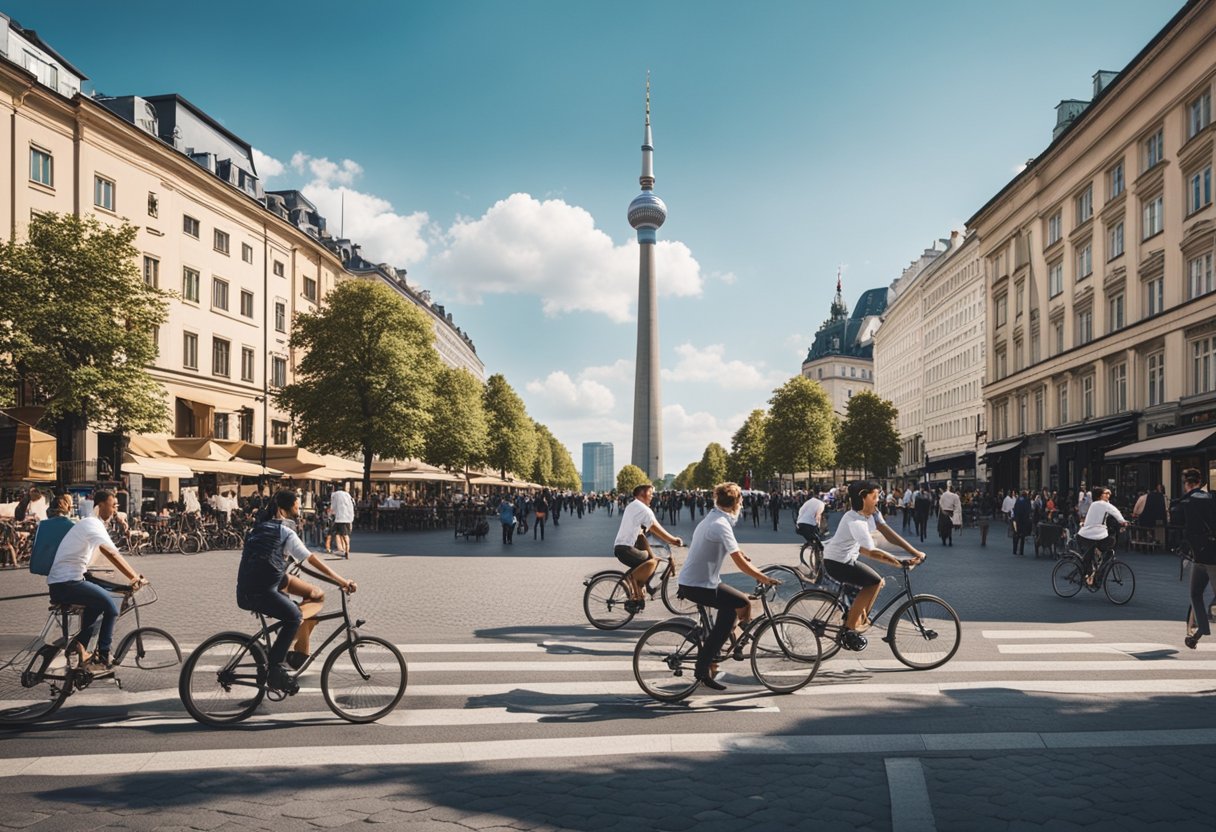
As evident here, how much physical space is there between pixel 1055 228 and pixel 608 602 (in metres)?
41.6

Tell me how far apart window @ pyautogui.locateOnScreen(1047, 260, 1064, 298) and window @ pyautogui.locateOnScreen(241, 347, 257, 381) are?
41.3 metres

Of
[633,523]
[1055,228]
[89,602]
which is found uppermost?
[1055,228]

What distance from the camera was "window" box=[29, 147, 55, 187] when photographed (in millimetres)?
34531

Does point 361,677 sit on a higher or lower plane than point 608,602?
higher

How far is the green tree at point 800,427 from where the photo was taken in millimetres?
82938

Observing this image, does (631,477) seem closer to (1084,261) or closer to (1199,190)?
(1084,261)

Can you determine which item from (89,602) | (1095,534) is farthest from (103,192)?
(1095,534)

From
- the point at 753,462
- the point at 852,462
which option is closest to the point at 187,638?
the point at 852,462

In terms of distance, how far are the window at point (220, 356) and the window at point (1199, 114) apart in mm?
42555

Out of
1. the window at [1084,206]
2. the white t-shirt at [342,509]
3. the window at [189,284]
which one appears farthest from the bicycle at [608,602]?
the window at [189,284]

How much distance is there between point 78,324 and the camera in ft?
90.7

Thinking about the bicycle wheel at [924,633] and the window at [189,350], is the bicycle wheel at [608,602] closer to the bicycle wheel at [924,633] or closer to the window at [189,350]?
the bicycle wheel at [924,633]

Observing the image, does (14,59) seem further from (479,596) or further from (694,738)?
(694,738)

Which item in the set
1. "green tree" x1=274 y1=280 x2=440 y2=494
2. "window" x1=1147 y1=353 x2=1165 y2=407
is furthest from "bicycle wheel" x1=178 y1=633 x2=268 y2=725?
"green tree" x1=274 y1=280 x2=440 y2=494
